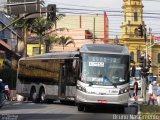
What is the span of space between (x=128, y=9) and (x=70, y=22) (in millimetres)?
23605

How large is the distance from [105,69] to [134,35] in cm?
10108

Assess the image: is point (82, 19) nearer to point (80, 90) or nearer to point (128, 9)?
point (128, 9)

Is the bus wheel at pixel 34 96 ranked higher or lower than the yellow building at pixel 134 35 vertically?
lower

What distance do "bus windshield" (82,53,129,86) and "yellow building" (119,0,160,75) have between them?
94185 mm

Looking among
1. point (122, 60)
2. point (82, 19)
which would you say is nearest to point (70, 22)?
point (82, 19)

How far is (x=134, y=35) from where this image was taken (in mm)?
125750

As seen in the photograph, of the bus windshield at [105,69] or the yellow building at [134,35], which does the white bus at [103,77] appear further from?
the yellow building at [134,35]

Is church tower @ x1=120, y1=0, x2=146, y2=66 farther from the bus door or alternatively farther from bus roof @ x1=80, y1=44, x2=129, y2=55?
bus roof @ x1=80, y1=44, x2=129, y2=55

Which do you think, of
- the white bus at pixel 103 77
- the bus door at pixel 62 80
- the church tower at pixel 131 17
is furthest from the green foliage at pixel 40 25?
the church tower at pixel 131 17

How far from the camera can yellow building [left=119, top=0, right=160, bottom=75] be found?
122125 millimetres

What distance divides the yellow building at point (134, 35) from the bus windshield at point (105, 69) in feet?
309

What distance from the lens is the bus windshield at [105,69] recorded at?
→ 25.4 m

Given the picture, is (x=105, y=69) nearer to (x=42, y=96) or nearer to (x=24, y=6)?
(x=24, y=6)

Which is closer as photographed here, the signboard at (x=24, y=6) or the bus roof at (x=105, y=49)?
the bus roof at (x=105, y=49)
